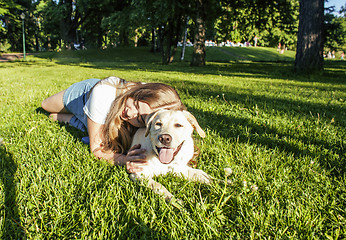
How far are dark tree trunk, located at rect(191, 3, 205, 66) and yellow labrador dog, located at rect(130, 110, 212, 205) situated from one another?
16.1 meters

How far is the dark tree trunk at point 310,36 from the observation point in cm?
1051

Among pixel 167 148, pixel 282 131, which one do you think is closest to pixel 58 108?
pixel 167 148

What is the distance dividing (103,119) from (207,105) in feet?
8.88

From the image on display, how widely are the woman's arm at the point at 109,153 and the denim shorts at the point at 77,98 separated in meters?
0.86

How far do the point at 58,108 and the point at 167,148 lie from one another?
118 inches

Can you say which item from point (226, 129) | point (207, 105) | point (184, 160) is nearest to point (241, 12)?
point (207, 105)

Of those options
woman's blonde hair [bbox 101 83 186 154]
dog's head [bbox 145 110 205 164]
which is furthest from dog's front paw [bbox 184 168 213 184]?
woman's blonde hair [bbox 101 83 186 154]

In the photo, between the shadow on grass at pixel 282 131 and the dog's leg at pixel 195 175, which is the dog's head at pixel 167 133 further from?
the shadow on grass at pixel 282 131

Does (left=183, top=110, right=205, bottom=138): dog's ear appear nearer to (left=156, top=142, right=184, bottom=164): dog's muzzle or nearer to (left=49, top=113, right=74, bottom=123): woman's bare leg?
(left=156, top=142, right=184, bottom=164): dog's muzzle

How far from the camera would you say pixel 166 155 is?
2.13m

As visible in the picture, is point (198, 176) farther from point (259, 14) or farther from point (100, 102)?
point (259, 14)

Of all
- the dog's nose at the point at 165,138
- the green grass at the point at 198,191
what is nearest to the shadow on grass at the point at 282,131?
the green grass at the point at 198,191

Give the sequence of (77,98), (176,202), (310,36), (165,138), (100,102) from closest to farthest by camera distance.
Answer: (176,202) < (165,138) < (100,102) < (77,98) < (310,36)

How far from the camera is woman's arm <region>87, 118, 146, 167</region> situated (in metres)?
2.33
